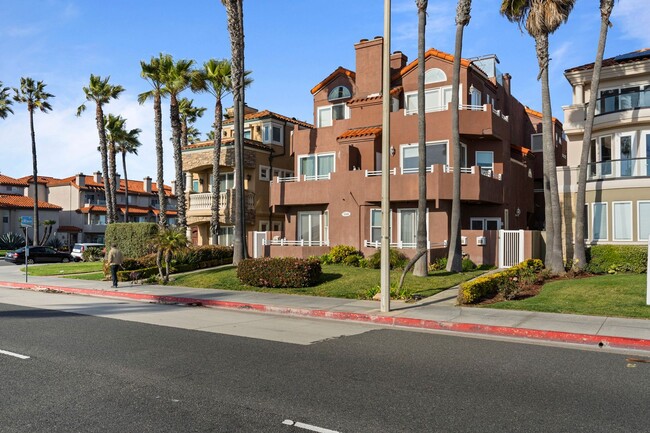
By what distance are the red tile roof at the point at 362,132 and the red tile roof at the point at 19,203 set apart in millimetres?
51100

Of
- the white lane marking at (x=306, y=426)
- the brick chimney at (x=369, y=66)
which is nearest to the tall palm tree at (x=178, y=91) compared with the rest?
the brick chimney at (x=369, y=66)

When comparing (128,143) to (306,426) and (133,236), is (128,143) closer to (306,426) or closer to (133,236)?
(133,236)

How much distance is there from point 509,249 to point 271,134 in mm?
19708

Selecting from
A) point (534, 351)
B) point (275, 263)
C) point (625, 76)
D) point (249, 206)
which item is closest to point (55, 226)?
point (249, 206)

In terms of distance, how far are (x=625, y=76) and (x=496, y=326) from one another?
60.3ft

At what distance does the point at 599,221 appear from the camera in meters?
23.9

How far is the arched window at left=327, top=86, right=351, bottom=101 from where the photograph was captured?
107 feet

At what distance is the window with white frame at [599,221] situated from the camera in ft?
77.9

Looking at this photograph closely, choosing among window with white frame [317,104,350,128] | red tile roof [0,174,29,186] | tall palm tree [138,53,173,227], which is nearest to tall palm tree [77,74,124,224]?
tall palm tree [138,53,173,227]

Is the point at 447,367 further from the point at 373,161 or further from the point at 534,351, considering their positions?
the point at 373,161

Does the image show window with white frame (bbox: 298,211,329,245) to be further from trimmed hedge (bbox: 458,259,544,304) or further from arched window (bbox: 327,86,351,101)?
trimmed hedge (bbox: 458,259,544,304)

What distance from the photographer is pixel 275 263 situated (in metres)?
19.9

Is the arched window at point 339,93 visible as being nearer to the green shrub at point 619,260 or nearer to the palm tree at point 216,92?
the palm tree at point 216,92

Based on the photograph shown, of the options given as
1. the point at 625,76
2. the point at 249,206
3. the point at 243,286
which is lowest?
the point at 243,286
